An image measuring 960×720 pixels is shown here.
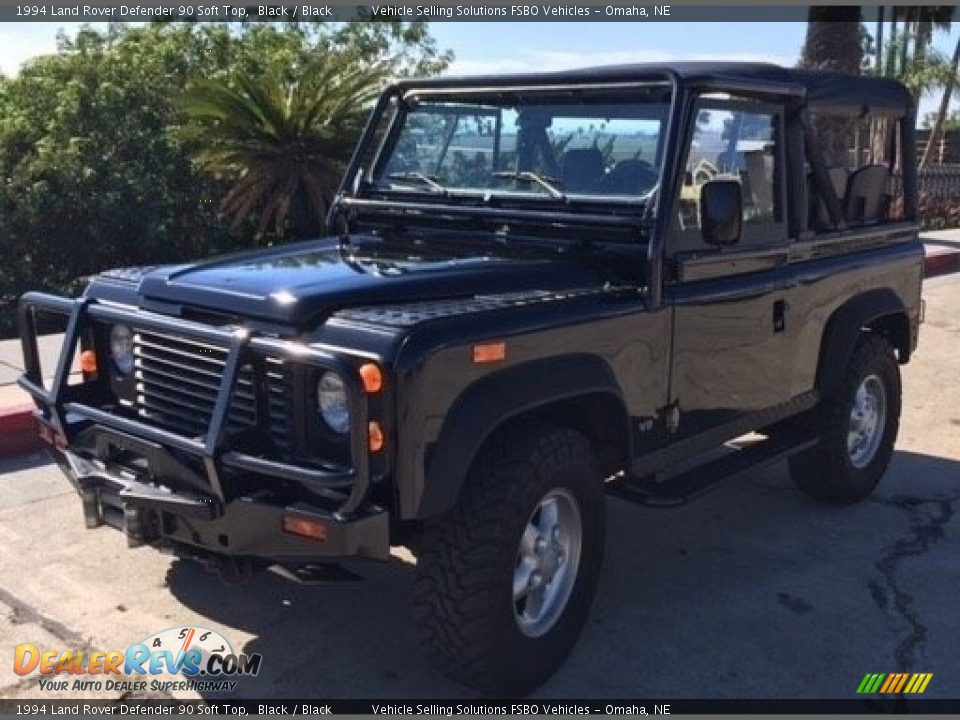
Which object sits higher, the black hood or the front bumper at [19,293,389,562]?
the black hood

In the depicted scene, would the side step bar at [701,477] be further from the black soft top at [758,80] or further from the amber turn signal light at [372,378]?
the black soft top at [758,80]

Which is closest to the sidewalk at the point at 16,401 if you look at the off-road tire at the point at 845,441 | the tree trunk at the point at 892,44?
the off-road tire at the point at 845,441

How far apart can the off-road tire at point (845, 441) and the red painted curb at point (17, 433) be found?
411cm

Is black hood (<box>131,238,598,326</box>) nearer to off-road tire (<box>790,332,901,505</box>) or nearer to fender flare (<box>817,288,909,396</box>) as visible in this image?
fender flare (<box>817,288,909,396</box>)

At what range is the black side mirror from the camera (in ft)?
12.7

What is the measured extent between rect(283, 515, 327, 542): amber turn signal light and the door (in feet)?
5.28

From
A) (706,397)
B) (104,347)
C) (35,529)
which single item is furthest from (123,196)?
(706,397)

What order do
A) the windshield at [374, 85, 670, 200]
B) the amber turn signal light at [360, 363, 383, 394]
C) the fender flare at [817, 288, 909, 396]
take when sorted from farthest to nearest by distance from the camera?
the fender flare at [817, 288, 909, 396] < the windshield at [374, 85, 670, 200] < the amber turn signal light at [360, 363, 383, 394]

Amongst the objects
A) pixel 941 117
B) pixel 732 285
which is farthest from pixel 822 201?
pixel 941 117

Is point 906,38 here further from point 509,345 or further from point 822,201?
point 509,345

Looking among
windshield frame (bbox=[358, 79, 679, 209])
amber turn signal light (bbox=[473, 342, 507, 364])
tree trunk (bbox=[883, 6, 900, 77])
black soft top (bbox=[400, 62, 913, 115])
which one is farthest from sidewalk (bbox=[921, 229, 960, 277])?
tree trunk (bbox=[883, 6, 900, 77])

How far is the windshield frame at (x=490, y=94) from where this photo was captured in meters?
4.02

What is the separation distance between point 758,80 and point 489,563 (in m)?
2.36

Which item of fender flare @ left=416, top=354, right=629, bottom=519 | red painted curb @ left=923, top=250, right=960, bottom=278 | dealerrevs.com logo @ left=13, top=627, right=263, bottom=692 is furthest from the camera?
red painted curb @ left=923, top=250, right=960, bottom=278
